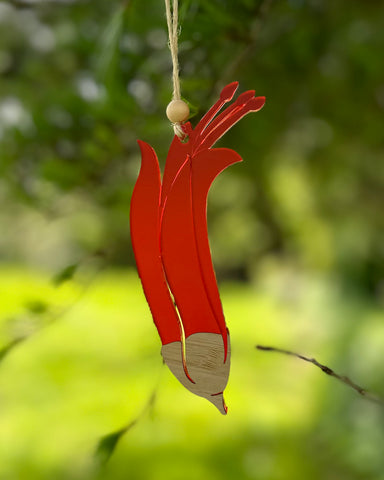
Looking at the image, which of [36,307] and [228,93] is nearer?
[228,93]

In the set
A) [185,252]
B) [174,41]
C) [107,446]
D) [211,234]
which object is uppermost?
[174,41]

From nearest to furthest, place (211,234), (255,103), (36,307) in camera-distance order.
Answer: (255,103) → (36,307) → (211,234)

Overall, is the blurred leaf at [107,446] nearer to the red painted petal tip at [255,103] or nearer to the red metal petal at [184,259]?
the red metal petal at [184,259]

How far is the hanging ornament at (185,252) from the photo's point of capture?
293mm

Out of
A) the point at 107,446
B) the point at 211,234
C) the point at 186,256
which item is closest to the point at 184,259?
the point at 186,256

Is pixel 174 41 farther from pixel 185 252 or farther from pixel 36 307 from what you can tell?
pixel 36 307

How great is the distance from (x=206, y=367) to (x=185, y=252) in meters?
0.07

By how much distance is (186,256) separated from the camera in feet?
0.97

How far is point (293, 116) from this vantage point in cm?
94

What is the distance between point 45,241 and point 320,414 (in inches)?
70.5

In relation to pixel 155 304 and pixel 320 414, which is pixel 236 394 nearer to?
pixel 320 414

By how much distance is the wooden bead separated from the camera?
291 millimetres

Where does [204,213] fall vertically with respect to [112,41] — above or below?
below

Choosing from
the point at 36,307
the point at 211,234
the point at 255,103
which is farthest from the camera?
the point at 211,234
